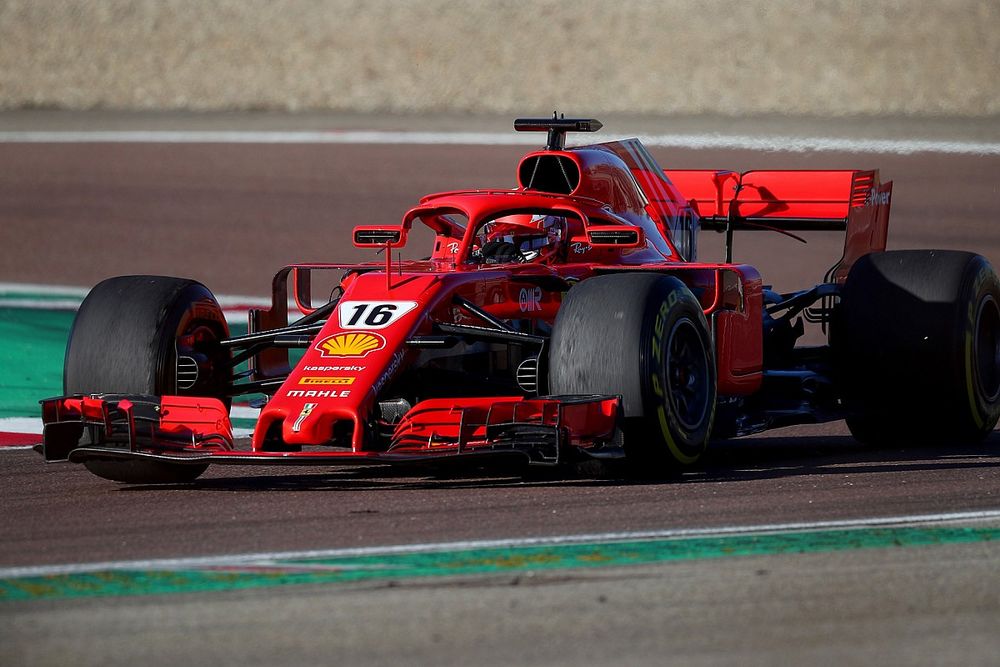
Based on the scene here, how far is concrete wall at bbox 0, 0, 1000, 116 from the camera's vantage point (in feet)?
86.6

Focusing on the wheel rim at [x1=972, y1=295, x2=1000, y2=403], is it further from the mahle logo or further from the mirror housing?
the mahle logo

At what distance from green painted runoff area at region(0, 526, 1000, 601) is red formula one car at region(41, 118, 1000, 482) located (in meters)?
1.32

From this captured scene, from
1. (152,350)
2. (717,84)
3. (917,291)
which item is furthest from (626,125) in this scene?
(152,350)

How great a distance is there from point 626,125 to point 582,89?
10.7 ft

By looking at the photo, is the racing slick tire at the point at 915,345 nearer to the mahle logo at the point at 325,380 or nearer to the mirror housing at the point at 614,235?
the mirror housing at the point at 614,235

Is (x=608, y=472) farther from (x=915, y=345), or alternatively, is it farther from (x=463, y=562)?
(x=915, y=345)

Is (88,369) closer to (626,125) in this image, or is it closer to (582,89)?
(626,125)

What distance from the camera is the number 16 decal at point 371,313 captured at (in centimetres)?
817

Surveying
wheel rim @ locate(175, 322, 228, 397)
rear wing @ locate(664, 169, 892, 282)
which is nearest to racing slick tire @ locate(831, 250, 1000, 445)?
rear wing @ locate(664, 169, 892, 282)

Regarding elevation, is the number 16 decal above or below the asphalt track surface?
above

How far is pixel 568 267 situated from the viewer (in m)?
9.12

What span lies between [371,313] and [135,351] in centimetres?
127

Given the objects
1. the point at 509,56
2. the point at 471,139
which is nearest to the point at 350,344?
the point at 471,139

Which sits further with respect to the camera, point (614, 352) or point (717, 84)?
point (717, 84)
